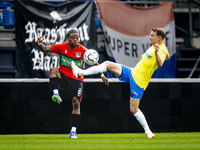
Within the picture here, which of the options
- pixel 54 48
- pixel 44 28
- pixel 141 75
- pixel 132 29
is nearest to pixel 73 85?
pixel 54 48

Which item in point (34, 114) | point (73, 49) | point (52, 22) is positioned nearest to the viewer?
point (73, 49)

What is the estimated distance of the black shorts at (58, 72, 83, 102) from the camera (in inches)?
292

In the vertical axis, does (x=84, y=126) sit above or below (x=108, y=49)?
Result: below

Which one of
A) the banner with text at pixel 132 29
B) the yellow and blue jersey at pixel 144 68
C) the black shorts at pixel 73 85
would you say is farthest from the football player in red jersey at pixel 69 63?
the banner with text at pixel 132 29

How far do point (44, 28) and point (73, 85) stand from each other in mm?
3776

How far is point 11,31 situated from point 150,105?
5326 mm

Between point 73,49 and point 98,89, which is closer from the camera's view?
point 73,49

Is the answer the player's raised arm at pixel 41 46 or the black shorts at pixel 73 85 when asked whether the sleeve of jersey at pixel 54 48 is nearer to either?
the player's raised arm at pixel 41 46

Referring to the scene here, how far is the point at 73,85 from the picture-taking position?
749 cm

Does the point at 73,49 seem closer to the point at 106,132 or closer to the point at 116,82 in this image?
the point at 116,82

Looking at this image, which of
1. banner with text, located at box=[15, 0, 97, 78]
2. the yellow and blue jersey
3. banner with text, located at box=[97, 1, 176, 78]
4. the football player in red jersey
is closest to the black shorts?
the football player in red jersey

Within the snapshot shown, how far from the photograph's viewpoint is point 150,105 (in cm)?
823

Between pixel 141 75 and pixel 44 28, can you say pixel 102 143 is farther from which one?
pixel 44 28

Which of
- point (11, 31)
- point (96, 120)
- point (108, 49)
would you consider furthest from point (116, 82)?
point (11, 31)
